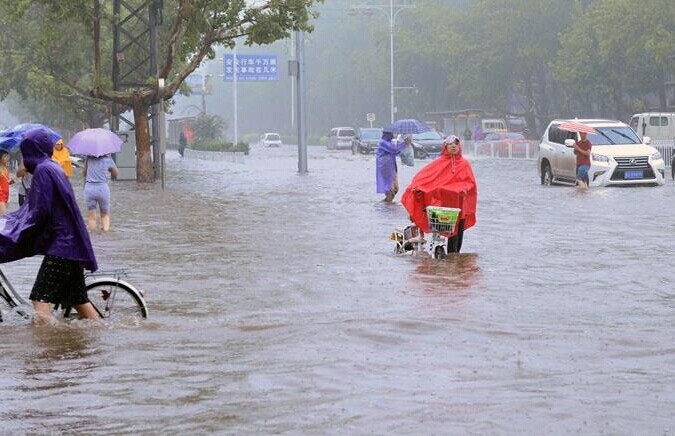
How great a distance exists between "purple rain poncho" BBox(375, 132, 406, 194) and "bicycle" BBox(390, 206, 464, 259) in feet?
33.6

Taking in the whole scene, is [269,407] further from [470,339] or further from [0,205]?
[0,205]

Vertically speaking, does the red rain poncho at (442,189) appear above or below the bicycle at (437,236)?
above

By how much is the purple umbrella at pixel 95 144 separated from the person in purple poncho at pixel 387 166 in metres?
8.40

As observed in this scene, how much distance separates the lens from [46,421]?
7.42 meters

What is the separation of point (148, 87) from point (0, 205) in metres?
22.2

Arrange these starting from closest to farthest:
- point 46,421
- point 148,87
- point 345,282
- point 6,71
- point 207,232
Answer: point 46,421 → point 345,282 → point 207,232 → point 148,87 → point 6,71

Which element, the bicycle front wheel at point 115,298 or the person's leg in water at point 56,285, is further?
the bicycle front wheel at point 115,298

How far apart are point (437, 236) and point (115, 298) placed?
238 inches

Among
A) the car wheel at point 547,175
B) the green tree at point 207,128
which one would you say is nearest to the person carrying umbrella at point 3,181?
the car wheel at point 547,175

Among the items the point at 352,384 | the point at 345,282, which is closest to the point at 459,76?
the point at 345,282

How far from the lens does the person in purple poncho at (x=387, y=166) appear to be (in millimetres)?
27312

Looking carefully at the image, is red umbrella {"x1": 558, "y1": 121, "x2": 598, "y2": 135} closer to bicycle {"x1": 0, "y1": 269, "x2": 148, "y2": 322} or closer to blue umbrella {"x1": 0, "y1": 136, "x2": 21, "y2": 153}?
blue umbrella {"x1": 0, "y1": 136, "x2": 21, "y2": 153}

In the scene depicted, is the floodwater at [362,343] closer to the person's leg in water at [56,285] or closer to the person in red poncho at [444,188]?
the person's leg in water at [56,285]

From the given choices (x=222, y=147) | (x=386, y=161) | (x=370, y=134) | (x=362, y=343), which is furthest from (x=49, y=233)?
(x=370, y=134)
